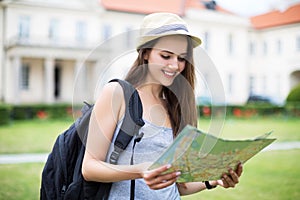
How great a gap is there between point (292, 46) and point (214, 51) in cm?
589

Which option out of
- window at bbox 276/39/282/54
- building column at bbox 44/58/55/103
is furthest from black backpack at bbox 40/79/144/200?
building column at bbox 44/58/55/103

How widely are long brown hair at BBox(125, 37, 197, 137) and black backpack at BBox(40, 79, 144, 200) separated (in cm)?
6

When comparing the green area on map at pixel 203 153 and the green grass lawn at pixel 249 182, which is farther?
the green grass lawn at pixel 249 182

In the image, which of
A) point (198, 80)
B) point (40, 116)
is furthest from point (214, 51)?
point (198, 80)

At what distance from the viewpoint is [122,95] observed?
0.85 meters

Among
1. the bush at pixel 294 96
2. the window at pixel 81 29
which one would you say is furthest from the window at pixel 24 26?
the bush at pixel 294 96

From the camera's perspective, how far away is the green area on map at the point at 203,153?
2.35ft

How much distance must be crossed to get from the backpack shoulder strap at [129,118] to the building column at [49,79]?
1290 centimetres

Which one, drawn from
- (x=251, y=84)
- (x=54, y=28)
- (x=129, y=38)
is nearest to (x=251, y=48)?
(x=251, y=84)

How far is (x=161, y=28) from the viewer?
0.85m

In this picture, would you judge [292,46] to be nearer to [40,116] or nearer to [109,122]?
[40,116]

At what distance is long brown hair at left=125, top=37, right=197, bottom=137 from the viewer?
0.90 meters

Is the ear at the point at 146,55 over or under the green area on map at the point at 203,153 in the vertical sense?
over

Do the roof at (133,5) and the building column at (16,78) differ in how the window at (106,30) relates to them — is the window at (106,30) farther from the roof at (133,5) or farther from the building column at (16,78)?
the building column at (16,78)
